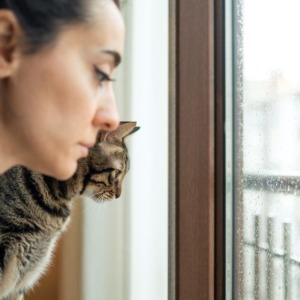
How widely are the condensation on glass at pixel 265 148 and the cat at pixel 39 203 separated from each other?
0.91 ft

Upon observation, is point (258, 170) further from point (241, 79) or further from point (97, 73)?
point (97, 73)

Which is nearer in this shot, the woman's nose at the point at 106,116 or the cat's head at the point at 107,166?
the woman's nose at the point at 106,116

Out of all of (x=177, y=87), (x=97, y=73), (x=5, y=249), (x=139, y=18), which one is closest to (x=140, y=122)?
(x=177, y=87)

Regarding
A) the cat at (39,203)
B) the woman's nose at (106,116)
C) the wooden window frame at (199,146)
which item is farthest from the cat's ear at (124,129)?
the woman's nose at (106,116)

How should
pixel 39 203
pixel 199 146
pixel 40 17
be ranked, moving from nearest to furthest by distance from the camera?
pixel 40 17 < pixel 39 203 < pixel 199 146

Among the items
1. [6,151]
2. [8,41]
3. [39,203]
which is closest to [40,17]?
[8,41]

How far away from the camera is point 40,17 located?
16.8 inches

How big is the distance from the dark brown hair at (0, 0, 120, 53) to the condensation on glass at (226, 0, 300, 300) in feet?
1.97

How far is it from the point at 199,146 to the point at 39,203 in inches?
15.9

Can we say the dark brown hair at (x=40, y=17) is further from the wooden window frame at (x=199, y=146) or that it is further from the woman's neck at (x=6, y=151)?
the wooden window frame at (x=199, y=146)

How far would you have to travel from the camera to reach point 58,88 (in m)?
0.44

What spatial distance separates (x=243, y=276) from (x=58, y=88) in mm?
788

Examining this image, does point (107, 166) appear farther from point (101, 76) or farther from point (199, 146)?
point (101, 76)

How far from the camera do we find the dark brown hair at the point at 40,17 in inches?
16.8
